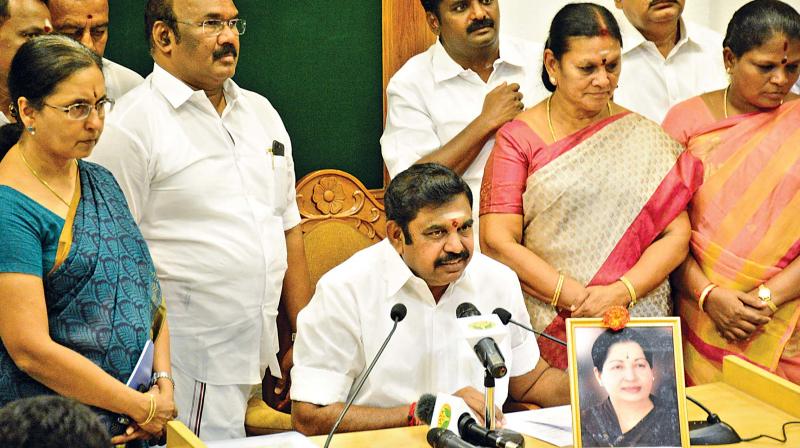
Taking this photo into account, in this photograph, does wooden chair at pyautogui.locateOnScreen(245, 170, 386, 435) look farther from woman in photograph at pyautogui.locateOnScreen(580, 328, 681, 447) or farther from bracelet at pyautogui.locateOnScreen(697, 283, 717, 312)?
woman in photograph at pyautogui.locateOnScreen(580, 328, 681, 447)

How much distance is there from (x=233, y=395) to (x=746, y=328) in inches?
61.1

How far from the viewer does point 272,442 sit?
8.32 ft

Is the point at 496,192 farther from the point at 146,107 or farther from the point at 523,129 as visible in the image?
the point at 146,107

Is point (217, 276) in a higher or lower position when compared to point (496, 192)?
lower

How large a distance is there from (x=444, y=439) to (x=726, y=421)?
2.50 ft

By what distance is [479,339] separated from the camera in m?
2.38

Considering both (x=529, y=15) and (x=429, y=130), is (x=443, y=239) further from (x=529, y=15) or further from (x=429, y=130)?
(x=529, y=15)

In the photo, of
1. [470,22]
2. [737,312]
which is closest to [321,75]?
[470,22]

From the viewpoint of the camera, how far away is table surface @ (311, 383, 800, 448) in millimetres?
2574

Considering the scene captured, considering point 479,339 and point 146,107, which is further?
point 146,107

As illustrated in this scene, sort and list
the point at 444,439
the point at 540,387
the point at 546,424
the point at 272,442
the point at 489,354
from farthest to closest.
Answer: the point at 540,387 < the point at 546,424 < the point at 272,442 < the point at 444,439 < the point at 489,354

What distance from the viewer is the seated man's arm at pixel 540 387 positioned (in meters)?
3.02

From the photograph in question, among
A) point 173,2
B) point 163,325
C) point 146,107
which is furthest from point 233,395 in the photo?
point 173,2

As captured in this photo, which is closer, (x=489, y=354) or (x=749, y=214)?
(x=489, y=354)
